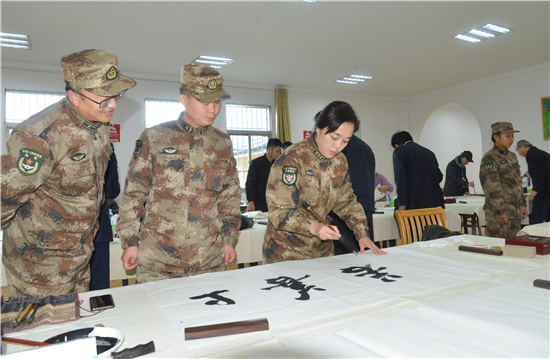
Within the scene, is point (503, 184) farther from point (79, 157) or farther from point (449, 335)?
point (79, 157)

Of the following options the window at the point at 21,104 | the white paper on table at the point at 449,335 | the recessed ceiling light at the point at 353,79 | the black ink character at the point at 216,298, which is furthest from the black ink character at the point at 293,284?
the recessed ceiling light at the point at 353,79

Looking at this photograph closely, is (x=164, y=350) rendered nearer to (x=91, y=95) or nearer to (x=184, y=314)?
(x=184, y=314)

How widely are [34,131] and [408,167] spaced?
3.44 metres

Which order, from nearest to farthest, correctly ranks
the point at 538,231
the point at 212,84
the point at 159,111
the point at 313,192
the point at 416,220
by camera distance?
the point at 212,84 → the point at 313,192 → the point at 538,231 → the point at 416,220 → the point at 159,111

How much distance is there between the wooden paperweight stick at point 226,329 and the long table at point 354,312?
1 cm

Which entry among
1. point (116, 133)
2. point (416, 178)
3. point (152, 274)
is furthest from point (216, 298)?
point (116, 133)

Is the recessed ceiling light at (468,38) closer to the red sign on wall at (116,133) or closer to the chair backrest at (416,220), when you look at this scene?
the chair backrest at (416,220)

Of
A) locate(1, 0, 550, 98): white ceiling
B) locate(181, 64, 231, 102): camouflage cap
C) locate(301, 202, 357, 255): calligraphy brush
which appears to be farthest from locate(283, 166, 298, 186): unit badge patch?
locate(1, 0, 550, 98): white ceiling

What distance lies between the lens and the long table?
30.7 inches

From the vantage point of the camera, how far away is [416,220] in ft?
8.01

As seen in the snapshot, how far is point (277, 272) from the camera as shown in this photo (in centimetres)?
Result: 142

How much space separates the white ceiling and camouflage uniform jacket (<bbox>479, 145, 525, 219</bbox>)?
210 centimetres

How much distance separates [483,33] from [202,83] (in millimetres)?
5572

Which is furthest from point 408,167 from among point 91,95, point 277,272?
point 91,95
